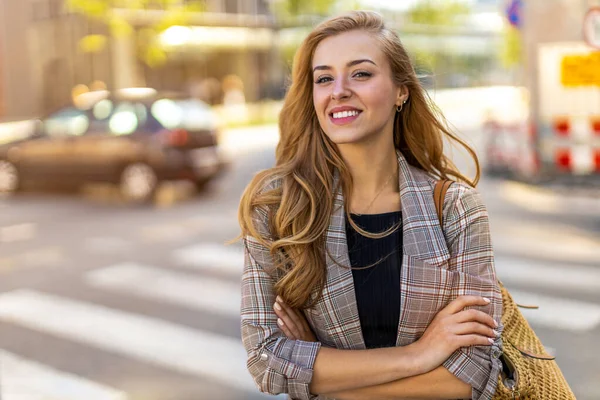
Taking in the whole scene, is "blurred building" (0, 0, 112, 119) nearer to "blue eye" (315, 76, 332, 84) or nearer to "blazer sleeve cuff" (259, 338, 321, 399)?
"blue eye" (315, 76, 332, 84)

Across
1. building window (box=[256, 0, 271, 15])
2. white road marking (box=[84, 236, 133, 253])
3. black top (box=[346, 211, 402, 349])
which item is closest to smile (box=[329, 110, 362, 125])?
black top (box=[346, 211, 402, 349])

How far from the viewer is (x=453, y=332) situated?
2.08 meters

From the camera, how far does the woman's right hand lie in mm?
2070

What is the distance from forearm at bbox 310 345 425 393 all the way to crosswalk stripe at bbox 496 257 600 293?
16.6 feet

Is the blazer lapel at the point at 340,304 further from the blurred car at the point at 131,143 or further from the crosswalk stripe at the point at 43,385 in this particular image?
the blurred car at the point at 131,143

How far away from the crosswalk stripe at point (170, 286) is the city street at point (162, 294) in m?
0.02

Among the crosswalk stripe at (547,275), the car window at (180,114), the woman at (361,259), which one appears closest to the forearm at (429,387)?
the woman at (361,259)

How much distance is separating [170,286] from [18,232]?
13.8 feet

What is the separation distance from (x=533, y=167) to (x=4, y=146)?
376 inches

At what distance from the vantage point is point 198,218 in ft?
36.7

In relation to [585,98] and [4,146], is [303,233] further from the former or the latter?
[4,146]

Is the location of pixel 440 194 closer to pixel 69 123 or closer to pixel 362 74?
pixel 362 74

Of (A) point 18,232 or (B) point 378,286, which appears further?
(A) point 18,232

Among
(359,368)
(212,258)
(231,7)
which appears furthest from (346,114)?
(231,7)
